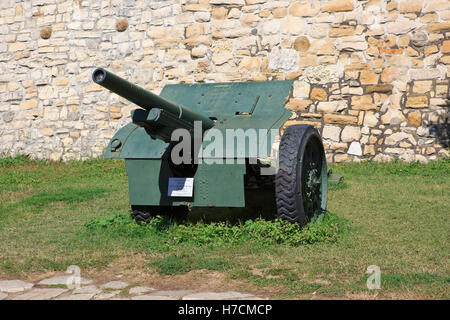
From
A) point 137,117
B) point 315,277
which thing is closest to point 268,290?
point 315,277

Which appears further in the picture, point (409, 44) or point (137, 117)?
point (409, 44)

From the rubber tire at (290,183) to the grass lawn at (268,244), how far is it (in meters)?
0.13

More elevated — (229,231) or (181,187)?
(181,187)

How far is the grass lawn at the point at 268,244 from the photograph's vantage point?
4.10m

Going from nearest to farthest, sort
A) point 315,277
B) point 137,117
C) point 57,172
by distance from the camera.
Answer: point 315,277, point 137,117, point 57,172

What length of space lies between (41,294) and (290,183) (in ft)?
7.09

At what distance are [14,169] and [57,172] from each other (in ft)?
3.58

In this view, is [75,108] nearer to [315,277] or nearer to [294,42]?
[294,42]

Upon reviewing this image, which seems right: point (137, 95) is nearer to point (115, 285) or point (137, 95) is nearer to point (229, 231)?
point (115, 285)

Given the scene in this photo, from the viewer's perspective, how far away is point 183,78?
10836 millimetres

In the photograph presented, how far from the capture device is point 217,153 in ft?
16.8

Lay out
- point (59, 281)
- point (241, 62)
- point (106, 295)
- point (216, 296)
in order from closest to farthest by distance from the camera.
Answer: point (216, 296) < point (106, 295) < point (59, 281) < point (241, 62)

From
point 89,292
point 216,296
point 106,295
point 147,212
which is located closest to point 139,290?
point 106,295

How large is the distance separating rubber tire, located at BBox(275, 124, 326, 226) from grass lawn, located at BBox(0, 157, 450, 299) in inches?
5.0
